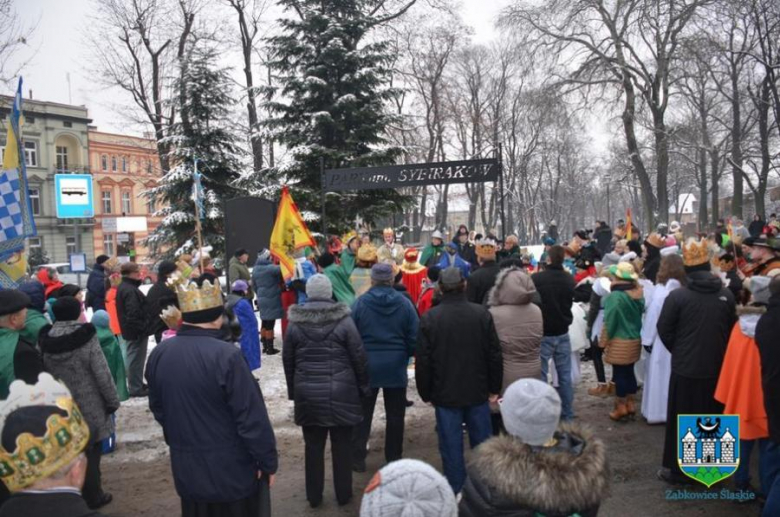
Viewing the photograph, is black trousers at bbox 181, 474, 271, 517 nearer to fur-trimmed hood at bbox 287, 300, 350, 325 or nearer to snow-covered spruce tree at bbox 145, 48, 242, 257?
fur-trimmed hood at bbox 287, 300, 350, 325

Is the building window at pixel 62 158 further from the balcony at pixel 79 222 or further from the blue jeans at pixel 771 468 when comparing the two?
the blue jeans at pixel 771 468

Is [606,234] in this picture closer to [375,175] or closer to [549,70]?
[375,175]

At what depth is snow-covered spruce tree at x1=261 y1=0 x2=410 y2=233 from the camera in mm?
18250

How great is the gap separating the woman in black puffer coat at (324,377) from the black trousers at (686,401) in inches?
106

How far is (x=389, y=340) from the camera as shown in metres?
5.72

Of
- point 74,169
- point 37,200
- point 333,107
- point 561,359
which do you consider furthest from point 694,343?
point 74,169

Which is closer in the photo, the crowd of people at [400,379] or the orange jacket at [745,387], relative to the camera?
the crowd of people at [400,379]

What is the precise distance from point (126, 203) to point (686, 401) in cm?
6638

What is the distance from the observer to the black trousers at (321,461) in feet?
16.7

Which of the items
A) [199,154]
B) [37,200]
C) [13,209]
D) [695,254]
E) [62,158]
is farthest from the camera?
[62,158]

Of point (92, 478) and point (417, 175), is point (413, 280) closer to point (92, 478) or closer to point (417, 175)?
point (417, 175)

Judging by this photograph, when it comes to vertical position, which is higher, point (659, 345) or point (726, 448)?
point (659, 345)

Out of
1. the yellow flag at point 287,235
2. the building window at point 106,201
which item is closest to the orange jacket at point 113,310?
the yellow flag at point 287,235

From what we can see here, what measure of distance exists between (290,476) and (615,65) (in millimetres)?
26005
